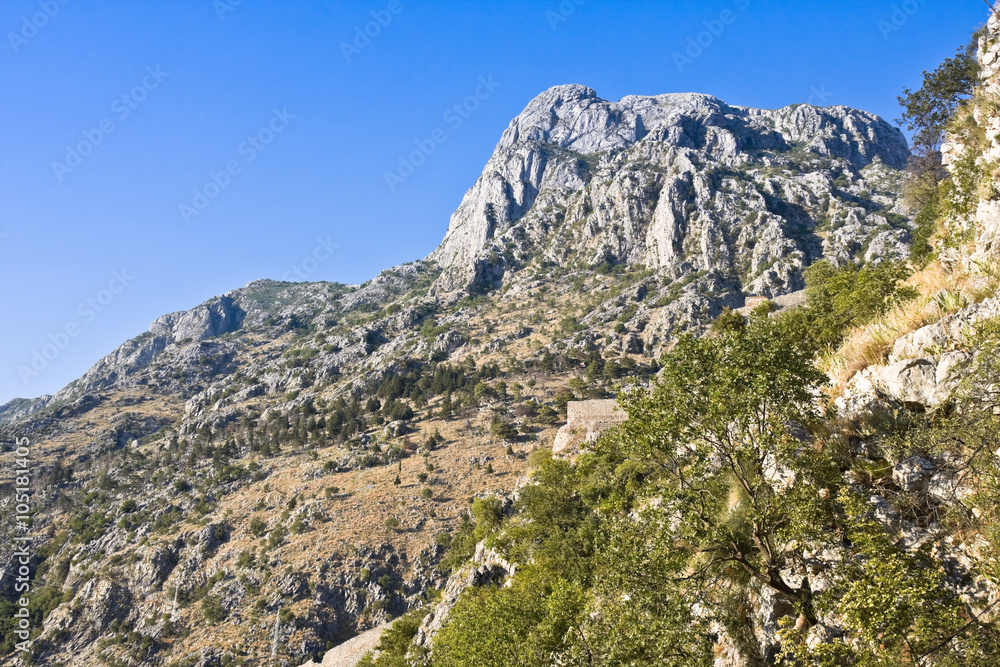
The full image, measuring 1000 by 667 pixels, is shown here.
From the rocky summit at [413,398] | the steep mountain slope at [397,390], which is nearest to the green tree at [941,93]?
the rocky summit at [413,398]

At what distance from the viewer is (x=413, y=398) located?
315 feet

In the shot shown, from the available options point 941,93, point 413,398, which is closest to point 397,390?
point 413,398

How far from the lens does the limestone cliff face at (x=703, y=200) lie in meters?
115

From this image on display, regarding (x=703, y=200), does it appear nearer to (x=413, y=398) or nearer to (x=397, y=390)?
(x=413, y=398)

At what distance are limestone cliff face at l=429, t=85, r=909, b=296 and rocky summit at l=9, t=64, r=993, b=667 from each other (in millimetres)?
811

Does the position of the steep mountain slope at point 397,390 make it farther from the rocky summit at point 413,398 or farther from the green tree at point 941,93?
the green tree at point 941,93

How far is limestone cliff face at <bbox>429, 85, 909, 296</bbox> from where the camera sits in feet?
377

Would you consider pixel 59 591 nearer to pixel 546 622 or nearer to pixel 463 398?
pixel 463 398

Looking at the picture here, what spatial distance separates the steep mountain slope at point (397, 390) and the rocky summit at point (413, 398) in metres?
0.46

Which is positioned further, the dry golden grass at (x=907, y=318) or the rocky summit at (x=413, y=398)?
the rocky summit at (x=413, y=398)

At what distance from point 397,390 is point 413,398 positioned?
7265 millimetres

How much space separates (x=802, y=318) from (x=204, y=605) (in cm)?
6277

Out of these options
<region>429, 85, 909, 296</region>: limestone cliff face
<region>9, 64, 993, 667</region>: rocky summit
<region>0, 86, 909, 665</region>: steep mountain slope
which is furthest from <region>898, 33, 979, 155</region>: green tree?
<region>429, 85, 909, 296</region>: limestone cliff face

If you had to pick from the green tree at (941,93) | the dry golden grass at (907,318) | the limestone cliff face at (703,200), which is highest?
the limestone cliff face at (703,200)
